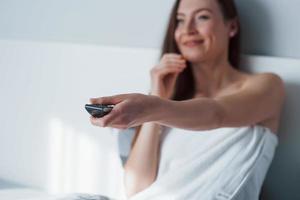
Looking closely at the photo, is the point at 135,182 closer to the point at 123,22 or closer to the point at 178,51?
the point at 178,51

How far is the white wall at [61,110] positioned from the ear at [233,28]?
0.78ft

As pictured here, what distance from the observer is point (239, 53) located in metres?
1.36

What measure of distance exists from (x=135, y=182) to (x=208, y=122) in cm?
46

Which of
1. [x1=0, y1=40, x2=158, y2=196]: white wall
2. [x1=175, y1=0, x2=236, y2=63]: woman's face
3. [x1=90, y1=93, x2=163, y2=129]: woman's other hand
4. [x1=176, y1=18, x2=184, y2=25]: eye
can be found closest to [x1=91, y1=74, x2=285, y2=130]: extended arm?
[x1=90, y1=93, x2=163, y2=129]: woman's other hand

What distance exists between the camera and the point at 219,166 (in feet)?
3.91

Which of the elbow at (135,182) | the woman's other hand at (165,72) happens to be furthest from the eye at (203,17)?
the elbow at (135,182)

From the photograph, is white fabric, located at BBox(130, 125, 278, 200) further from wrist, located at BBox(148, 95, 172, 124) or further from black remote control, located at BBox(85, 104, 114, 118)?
black remote control, located at BBox(85, 104, 114, 118)

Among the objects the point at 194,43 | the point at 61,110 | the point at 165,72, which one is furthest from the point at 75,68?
the point at 194,43

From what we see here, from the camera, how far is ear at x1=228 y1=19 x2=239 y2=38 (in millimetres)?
1331

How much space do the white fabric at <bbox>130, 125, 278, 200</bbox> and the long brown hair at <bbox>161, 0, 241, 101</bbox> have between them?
170 mm

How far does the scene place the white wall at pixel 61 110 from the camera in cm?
151

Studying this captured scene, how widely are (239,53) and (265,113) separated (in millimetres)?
261

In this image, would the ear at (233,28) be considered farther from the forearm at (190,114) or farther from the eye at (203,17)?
the forearm at (190,114)

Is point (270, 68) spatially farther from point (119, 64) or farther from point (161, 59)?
point (119, 64)
